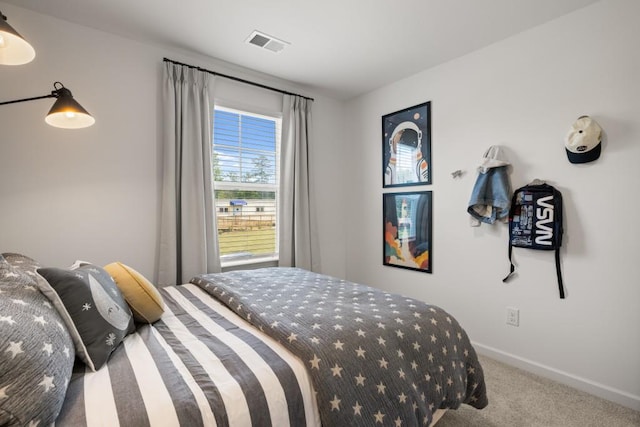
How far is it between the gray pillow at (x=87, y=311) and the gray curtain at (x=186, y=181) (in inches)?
50.3

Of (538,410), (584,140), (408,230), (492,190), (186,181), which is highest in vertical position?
(584,140)

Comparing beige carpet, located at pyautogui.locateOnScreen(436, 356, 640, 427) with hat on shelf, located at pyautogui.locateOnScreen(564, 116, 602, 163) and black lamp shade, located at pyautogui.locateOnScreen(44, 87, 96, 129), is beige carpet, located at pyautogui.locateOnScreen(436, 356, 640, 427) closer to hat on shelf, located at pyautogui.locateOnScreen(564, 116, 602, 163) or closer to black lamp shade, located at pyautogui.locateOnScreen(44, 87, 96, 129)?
hat on shelf, located at pyautogui.locateOnScreen(564, 116, 602, 163)

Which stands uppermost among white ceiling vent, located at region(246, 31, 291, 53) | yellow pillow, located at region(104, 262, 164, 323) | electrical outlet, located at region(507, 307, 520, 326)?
white ceiling vent, located at region(246, 31, 291, 53)

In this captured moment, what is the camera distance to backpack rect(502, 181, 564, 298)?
2.13 metres

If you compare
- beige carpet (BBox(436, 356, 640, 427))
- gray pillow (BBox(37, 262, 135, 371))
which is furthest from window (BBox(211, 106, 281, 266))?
beige carpet (BBox(436, 356, 640, 427))

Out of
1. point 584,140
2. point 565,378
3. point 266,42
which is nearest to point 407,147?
point 584,140

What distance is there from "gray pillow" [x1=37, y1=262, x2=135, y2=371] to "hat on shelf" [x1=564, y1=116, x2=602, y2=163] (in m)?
2.69

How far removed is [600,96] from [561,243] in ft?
3.17

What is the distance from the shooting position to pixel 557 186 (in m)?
2.17

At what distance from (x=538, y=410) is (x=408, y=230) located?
167cm

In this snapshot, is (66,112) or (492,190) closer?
(66,112)

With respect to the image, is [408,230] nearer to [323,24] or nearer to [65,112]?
[323,24]

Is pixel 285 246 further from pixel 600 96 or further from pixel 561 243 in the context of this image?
pixel 600 96

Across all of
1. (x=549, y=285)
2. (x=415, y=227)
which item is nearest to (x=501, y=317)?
(x=549, y=285)
